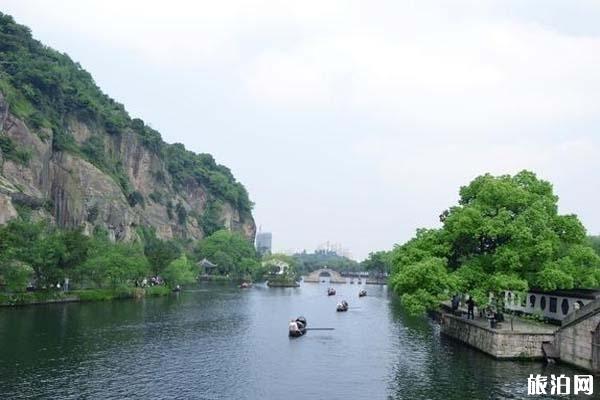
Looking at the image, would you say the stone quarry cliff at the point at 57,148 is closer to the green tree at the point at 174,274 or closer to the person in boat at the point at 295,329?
the green tree at the point at 174,274

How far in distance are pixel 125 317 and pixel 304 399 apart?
5119 cm

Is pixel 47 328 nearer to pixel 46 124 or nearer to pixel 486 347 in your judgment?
pixel 486 347

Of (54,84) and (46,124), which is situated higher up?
(54,84)

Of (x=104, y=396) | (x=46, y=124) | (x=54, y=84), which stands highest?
(x=54, y=84)

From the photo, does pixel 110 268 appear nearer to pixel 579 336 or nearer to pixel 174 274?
pixel 174 274

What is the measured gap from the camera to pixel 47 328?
69250mm

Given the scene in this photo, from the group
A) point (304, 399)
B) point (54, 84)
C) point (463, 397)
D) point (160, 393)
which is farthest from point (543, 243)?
point (54, 84)

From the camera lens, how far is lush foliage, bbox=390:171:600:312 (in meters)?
59.1

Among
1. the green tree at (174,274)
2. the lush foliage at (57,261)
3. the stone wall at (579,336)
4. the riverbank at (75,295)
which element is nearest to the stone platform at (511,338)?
the stone wall at (579,336)

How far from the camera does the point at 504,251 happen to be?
5988 centimetres

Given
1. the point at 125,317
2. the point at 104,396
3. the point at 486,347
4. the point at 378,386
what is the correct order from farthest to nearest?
the point at 125,317, the point at 486,347, the point at 378,386, the point at 104,396

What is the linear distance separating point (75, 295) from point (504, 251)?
7809 cm

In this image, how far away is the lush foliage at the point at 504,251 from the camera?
5909cm

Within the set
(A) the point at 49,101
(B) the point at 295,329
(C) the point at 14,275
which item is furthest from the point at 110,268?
(A) the point at 49,101
